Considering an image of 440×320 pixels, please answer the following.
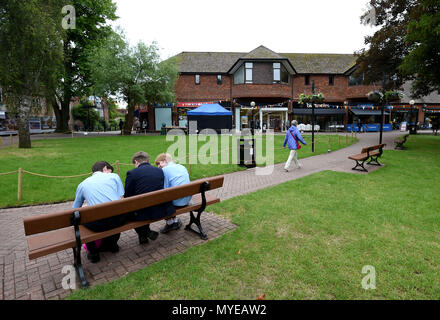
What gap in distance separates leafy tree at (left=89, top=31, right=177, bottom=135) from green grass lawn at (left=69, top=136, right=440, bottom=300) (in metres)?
20.1

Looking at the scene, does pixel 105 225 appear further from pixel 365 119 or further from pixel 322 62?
pixel 365 119

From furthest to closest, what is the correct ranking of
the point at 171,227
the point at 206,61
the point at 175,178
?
the point at 206,61, the point at 171,227, the point at 175,178

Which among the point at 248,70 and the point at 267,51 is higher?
the point at 267,51

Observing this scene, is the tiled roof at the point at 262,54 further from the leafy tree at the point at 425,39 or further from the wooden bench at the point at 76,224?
the wooden bench at the point at 76,224

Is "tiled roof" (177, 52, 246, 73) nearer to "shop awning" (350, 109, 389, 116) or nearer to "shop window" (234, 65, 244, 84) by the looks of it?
"shop window" (234, 65, 244, 84)

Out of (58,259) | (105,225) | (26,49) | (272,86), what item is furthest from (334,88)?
(58,259)

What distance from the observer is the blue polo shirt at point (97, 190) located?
333 cm

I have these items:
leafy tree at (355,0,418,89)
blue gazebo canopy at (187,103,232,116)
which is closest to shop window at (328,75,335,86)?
leafy tree at (355,0,418,89)

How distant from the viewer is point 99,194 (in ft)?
11.0

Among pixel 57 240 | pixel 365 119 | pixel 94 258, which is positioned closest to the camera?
pixel 57 240

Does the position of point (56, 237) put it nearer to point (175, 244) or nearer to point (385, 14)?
point (175, 244)

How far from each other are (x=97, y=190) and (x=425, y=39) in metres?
15.7

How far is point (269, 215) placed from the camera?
4.90 metres

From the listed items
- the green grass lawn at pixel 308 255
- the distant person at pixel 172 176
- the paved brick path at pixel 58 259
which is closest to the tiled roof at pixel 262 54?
the green grass lawn at pixel 308 255
